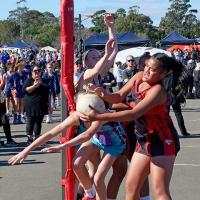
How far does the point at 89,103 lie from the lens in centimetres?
626

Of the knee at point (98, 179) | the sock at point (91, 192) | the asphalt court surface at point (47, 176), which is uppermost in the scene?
the knee at point (98, 179)

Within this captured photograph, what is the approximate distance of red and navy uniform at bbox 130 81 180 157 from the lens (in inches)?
247

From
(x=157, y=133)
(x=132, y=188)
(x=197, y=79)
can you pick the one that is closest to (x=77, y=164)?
(x=132, y=188)

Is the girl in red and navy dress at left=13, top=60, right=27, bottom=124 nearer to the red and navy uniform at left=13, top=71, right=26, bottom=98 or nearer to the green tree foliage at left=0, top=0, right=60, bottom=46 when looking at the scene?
the red and navy uniform at left=13, top=71, right=26, bottom=98

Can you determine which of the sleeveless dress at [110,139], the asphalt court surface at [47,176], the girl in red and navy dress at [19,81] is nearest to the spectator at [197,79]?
the girl in red and navy dress at [19,81]

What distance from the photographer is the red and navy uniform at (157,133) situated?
6285mm

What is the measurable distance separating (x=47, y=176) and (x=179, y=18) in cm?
12713

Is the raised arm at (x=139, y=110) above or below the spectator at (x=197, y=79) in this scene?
above

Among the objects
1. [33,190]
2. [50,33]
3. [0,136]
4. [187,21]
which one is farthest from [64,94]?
[187,21]

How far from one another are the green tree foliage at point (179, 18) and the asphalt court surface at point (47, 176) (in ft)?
379

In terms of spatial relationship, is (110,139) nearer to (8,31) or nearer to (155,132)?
(155,132)

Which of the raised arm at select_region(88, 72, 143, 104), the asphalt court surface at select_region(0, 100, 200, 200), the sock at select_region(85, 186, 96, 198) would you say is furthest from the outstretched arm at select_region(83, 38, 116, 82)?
the asphalt court surface at select_region(0, 100, 200, 200)

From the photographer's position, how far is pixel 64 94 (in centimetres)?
706

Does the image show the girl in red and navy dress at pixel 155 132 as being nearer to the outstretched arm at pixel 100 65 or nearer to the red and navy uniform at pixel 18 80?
the outstretched arm at pixel 100 65
